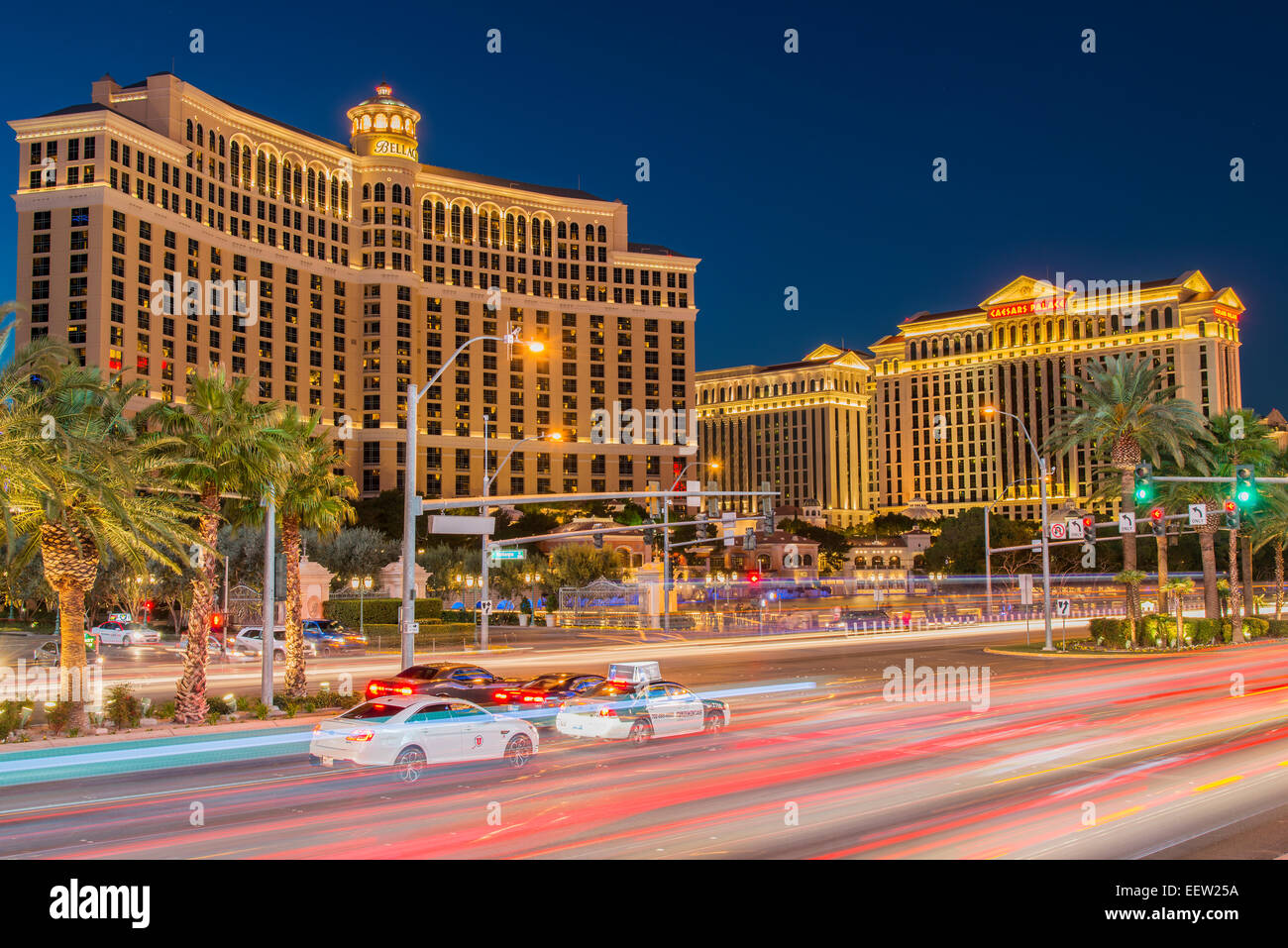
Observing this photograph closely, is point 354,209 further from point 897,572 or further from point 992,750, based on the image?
point 992,750

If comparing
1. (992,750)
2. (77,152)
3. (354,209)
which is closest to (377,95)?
(354,209)

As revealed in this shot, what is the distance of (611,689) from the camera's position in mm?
22984

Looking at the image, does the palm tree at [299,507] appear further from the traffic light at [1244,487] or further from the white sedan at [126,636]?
the white sedan at [126,636]

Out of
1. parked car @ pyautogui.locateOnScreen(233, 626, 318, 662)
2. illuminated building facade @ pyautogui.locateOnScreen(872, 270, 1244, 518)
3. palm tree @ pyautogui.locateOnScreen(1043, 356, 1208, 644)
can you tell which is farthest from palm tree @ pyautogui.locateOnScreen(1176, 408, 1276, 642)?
illuminated building facade @ pyautogui.locateOnScreen(872, 270, 1244, 518)

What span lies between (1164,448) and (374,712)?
47271 mm

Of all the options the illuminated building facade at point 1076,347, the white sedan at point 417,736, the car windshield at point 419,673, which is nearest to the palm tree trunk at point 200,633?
the car windshield at point 419,673

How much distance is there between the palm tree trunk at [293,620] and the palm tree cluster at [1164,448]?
3178cm

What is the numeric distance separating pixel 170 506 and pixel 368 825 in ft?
45.4

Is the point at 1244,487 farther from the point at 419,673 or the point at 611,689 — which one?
the point at 419,673

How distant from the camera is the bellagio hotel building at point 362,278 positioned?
367ft

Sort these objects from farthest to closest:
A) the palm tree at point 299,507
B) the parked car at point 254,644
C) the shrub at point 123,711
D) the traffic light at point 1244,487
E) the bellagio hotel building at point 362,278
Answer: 1. the bellagio hotel building at point 362,278
2. the parked car at point 254,644
3. the palm tree at point 299,507
4. the traffic light at point 1244,487
5. the shrub at point 123,711

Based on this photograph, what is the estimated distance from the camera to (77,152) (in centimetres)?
11181

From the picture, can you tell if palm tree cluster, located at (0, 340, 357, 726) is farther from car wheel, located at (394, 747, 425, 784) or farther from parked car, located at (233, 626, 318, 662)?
parked car, located at (233, 626, 318, 662)

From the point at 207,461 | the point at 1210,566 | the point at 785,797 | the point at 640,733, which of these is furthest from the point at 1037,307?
the point at 785,797
